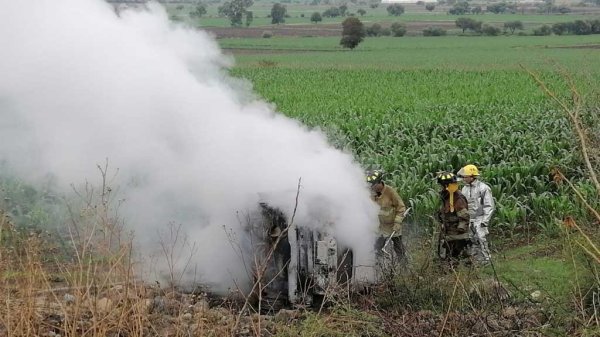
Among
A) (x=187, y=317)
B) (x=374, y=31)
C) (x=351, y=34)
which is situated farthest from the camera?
(x=374, y=31)

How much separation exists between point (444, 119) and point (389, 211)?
1129 centimetres

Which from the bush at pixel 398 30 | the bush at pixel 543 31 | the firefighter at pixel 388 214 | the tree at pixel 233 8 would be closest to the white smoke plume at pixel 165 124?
the firefighter at pixel 388 214

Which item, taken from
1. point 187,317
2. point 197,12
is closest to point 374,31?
point 197,12

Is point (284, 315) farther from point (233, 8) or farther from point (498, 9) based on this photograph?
point (498, 9)

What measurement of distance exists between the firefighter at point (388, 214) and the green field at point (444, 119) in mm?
2177

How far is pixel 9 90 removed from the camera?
8312 millimetres

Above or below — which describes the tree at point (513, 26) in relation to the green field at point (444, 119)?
below

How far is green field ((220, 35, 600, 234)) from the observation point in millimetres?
13352

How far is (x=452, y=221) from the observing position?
998cm

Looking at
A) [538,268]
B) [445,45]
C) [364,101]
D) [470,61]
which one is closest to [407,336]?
[538,268]

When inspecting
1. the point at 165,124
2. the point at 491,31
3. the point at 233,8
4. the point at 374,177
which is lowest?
the point at 491,31

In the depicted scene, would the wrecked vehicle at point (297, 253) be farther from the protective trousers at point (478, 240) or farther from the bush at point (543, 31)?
the bush at point (543, 31)

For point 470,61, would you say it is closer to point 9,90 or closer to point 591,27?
point 591,27

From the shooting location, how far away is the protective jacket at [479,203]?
10.1 m
